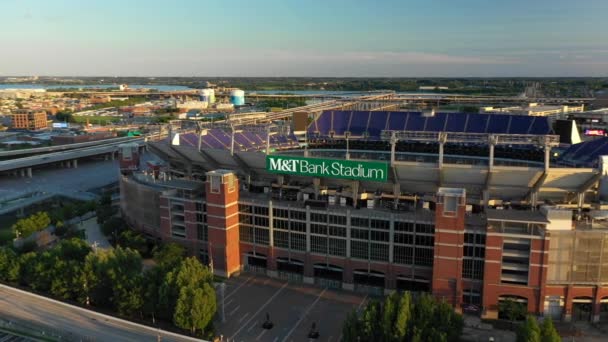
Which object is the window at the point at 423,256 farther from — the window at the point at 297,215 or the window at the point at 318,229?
the window at the point at 297,215

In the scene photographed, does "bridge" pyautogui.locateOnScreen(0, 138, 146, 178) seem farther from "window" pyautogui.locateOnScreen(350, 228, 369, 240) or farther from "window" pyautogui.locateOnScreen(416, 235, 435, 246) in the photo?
"window" pyautogui.locateOnScreen(416, 235, 435, 246)

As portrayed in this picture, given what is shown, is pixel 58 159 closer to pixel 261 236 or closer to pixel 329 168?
pixel 261 236

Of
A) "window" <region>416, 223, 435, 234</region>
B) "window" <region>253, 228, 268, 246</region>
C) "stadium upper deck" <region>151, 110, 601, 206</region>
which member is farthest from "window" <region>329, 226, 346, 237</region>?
"window" <region>253, 228, 268, 246</region>

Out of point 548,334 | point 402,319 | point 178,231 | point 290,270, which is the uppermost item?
point 548,334

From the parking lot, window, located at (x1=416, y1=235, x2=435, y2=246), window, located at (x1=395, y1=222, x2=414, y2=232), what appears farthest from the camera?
window, located at (x1=395, y1=222, x2=414, y2=232)

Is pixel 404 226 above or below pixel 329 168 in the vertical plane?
below

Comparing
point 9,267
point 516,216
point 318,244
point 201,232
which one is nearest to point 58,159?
point 9,267

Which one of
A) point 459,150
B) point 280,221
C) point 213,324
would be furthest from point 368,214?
point 459,150
